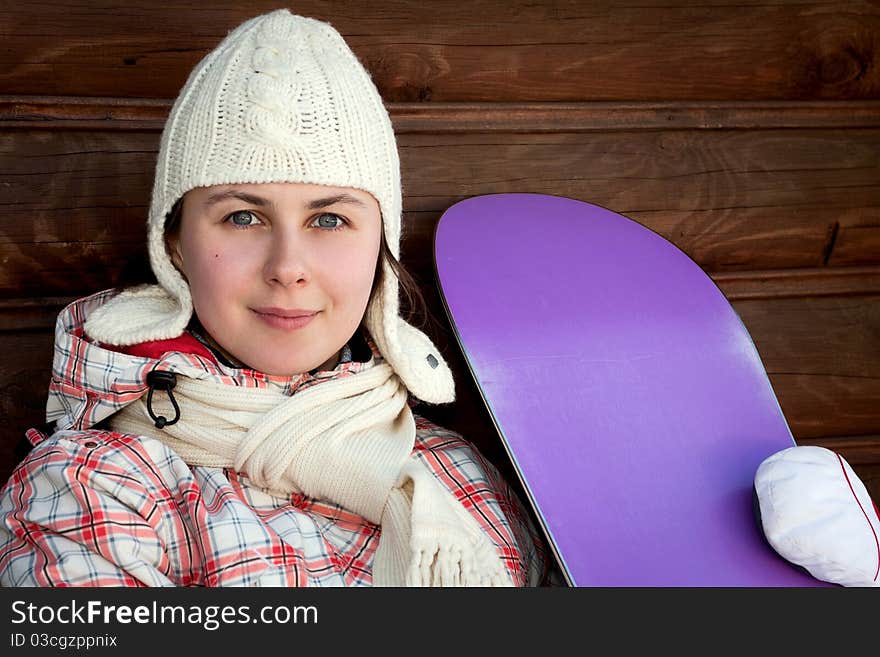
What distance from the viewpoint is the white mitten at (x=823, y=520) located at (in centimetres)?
164

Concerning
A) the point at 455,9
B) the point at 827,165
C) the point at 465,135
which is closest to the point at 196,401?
the point at 465,135

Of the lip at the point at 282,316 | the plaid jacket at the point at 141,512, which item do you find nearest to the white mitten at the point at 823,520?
the plaid jacket at the point at 141,512

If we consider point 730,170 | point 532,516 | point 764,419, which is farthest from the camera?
point 730,170

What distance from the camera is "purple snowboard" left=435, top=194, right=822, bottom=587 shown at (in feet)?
5.82

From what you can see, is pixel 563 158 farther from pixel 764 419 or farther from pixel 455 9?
pixel 764 419

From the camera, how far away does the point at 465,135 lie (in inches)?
87.4

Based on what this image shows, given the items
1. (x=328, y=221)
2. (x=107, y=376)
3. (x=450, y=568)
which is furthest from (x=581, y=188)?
(x=107, y=376)

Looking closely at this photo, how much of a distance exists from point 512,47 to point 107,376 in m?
1.20

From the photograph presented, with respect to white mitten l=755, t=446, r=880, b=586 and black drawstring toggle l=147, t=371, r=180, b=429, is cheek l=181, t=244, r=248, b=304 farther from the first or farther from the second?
white mitten l=755, t=446, r=880, b=586

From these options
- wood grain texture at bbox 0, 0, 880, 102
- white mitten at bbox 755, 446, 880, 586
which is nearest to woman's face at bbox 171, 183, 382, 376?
wood grain texture at bbox 0, 0, 880, 102

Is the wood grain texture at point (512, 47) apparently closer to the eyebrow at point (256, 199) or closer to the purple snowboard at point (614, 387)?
the purple snowboard at point (614, 387)

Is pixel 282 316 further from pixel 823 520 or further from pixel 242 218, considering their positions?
pixel 823 520

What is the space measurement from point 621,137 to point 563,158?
0.50 ft

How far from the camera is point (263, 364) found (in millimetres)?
1643
